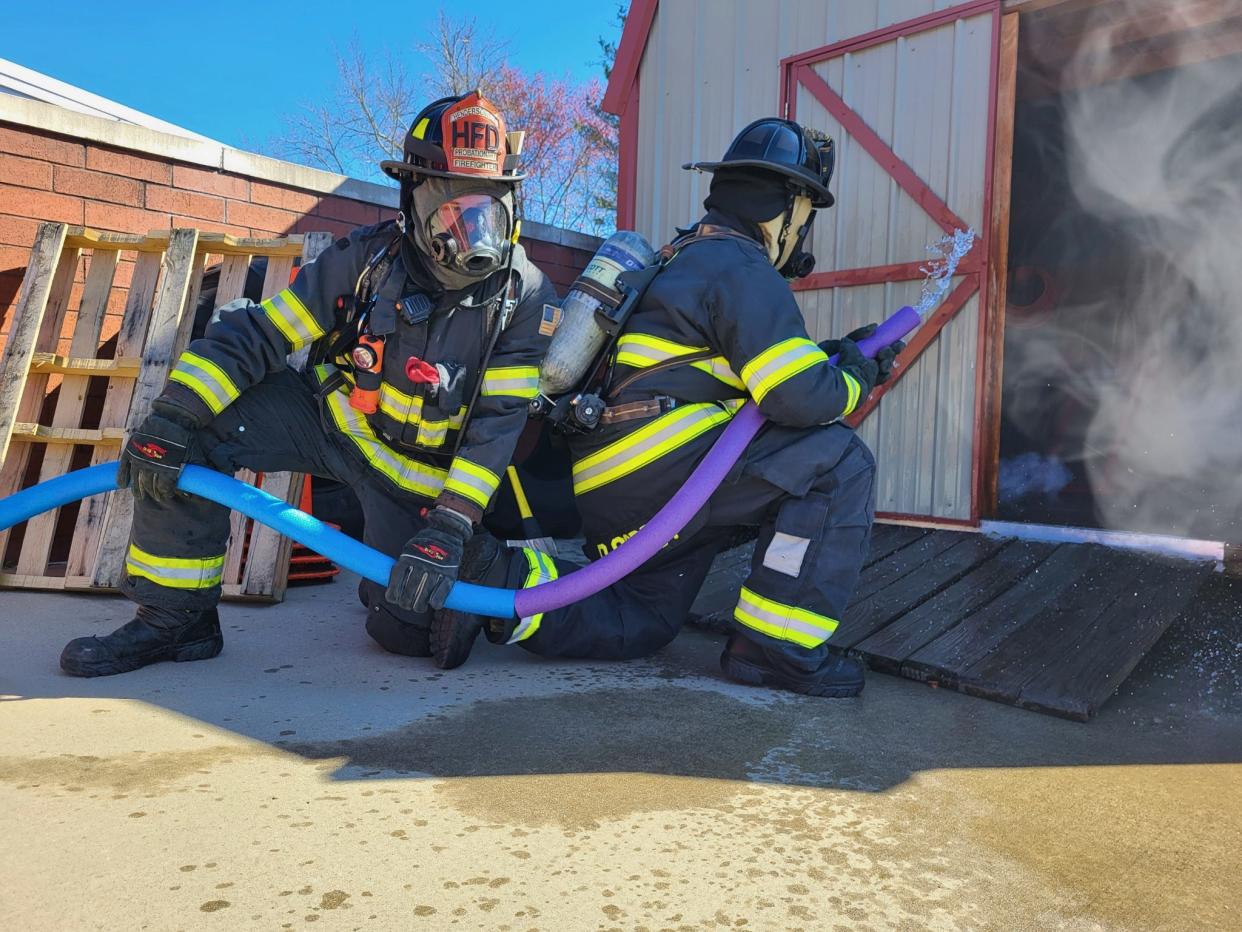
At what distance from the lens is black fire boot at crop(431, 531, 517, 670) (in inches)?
117

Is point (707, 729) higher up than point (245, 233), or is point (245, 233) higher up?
point (245, 233)

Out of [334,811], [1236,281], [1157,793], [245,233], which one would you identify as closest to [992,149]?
[1236,281]

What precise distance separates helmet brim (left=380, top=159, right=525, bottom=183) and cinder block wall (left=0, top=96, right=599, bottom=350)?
103 inches

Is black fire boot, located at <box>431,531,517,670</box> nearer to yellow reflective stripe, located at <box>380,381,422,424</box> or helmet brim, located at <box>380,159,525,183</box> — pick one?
yellow reflective stripe, located at <box>380,381,422,424</box>

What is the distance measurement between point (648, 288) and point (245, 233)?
127 inches

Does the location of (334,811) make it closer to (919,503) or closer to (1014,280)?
(919,503)

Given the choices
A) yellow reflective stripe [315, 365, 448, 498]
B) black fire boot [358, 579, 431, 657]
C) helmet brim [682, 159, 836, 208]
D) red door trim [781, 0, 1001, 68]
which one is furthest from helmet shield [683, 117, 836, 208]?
red door trim [781, 0, 1001, 68]

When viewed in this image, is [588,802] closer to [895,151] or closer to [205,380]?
[205,380]

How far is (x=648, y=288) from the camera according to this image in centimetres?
306

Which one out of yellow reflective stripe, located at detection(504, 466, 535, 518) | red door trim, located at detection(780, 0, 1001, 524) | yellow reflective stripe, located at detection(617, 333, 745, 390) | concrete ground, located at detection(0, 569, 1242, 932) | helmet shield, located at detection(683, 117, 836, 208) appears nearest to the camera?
concrete ground, located at detection(0, 569, 1242, 932)

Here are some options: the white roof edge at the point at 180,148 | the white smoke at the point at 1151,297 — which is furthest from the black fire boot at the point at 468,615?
the white smoke at the point at 1151,297

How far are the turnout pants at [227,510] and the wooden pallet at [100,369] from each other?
3.18 ft

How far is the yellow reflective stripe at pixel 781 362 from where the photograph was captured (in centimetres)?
283

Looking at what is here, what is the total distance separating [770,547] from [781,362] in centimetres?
60
